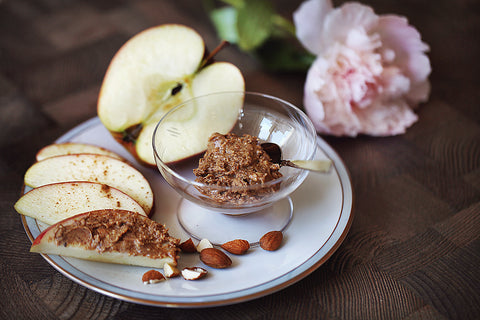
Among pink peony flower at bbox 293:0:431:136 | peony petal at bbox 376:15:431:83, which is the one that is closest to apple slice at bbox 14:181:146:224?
pink peony flower at bbox 293:0:431:136

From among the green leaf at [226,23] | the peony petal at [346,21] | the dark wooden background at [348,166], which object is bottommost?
the dark wooden background at [348,166]

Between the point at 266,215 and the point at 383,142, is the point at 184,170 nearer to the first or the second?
the point at 266,215

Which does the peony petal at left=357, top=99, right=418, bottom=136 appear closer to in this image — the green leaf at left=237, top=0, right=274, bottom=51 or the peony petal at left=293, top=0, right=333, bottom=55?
the peony petal at left=293, top=0, right=333, bottom=55

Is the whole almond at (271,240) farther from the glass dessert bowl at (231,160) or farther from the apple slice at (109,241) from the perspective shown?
the apple slice at (109,241)

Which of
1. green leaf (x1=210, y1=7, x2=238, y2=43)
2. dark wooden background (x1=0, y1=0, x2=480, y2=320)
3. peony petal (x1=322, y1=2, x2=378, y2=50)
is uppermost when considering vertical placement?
peony petal (x1=322, y1=2, x2=378, y2=50)

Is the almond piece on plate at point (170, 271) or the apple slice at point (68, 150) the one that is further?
the apple slice at point (68, 150)

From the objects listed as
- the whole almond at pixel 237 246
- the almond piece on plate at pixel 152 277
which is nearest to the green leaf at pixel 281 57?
the whole almond at pixel 237 246

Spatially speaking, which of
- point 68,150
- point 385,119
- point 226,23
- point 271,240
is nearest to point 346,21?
point 385,119
